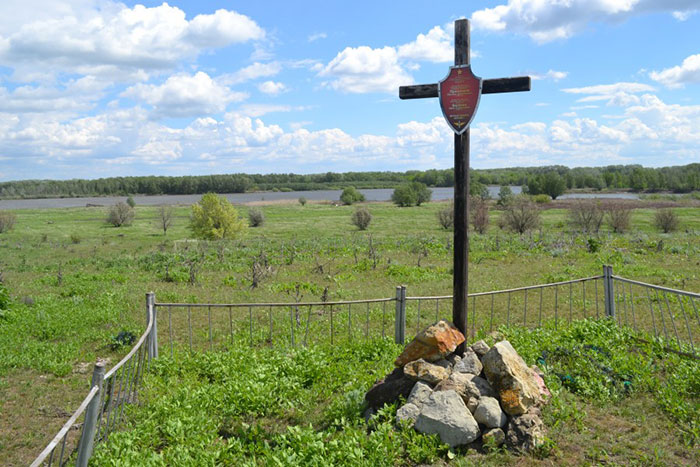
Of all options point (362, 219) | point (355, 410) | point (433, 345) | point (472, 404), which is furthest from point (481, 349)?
point (362, 219)

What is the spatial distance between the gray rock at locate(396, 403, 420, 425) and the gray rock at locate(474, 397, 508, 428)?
63cm

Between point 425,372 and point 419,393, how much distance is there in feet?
1.06

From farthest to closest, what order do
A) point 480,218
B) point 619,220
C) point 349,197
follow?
point 349,197
point 480,218
point 619,220

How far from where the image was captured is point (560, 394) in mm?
6035

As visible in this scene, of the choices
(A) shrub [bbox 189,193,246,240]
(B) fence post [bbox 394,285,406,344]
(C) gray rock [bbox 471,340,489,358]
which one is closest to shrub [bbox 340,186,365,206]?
(A) shrub [bbox 189,193,246,240]

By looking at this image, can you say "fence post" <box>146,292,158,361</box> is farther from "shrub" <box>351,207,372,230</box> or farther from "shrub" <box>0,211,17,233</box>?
"shrub" <box>0,211,17,233</box>

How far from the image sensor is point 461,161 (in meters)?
6.23

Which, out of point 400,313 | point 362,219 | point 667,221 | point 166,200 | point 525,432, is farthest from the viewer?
point 166,200

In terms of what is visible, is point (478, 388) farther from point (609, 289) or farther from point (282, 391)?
point (609, 289)

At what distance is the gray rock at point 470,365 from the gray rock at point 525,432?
733mm

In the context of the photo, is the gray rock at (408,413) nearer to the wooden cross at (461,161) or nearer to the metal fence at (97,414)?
the wooden cross at (461,161)

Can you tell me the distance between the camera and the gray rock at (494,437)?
5.00 metres

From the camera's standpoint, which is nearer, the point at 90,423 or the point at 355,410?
the point at 90,423

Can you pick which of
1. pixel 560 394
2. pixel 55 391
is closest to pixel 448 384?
pixel 560 394
